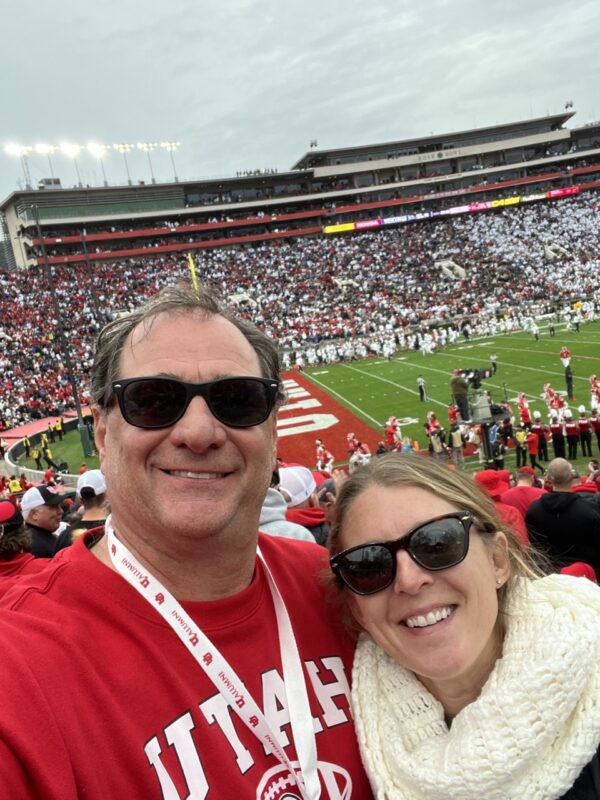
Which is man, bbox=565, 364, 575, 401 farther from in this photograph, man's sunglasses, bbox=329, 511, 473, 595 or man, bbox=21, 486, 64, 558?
man's sunglasses, bbox=329, 511, 473, 595

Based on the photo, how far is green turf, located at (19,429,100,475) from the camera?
71.3 ft

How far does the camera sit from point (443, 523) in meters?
1.85

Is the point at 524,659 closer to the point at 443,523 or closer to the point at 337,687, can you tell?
the point at 443,523

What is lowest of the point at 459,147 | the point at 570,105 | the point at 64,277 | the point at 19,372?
the point at 19,372

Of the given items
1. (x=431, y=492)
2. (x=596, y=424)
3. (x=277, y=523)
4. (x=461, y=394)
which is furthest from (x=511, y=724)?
(x=461, y=394)

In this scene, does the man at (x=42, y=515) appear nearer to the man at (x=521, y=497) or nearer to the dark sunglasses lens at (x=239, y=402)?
the man at (x=521, y=497)

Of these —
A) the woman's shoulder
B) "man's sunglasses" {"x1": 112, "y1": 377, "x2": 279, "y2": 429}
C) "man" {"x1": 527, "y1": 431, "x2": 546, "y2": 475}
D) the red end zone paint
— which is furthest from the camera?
the red end zone paint

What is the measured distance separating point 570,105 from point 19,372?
79809 millimetres

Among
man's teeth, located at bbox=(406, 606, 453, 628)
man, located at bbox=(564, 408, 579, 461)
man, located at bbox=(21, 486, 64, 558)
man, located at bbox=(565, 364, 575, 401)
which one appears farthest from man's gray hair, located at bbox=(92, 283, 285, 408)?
man, located at bbox=(565, 364, 575, 401)

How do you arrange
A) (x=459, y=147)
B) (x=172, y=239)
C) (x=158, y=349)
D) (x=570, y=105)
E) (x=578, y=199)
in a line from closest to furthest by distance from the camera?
(x=158, y=349) < (x=172, y=239) < (x=578, y=199) < (x=459, y=147) < (x=570, y=105)

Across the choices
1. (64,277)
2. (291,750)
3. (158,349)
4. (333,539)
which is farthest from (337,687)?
(64,277)

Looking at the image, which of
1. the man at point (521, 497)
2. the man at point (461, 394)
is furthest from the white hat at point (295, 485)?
the man at point (461, 394)

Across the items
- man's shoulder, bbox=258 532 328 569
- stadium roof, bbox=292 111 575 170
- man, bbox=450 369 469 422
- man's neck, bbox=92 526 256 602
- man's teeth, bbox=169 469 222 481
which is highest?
stadium roof, bbox=292 111 575 170

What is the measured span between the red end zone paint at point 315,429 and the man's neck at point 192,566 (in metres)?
16.7
